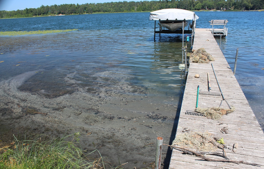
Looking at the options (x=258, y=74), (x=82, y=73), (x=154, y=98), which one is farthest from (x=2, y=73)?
(x=258, y=74)

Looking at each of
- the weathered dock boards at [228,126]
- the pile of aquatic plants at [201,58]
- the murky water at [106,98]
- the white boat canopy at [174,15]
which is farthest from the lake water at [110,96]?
the white boat canopy at [174,15]

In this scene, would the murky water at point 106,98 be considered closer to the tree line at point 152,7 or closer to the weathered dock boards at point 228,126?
the weathered dock boards at point 228,126

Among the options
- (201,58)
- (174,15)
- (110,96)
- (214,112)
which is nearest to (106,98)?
(110,96)

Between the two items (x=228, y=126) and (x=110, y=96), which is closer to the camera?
(x=228, y=126)

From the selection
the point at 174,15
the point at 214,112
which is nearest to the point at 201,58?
the point at 214,112

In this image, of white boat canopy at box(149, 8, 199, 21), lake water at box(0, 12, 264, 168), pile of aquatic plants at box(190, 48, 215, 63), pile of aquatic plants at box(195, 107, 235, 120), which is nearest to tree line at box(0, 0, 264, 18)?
white boat canopy at box(149, 8, 199, 21)

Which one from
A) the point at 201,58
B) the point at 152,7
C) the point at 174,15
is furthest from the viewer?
the point at 152,7

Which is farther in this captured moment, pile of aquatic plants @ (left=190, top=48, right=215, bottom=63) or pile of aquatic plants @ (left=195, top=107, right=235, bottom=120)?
pile of aquatic plants @ (left=190, top=48, right=215, bottom=63)

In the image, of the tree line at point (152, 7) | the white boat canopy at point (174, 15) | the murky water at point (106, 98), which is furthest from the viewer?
the tree line at point (152, 7)

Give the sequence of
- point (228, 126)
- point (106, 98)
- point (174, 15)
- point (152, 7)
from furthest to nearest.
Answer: point (152, 7) → point (174, 15) → point (106, 98) → point (228, 126)

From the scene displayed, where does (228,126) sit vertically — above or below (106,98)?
above

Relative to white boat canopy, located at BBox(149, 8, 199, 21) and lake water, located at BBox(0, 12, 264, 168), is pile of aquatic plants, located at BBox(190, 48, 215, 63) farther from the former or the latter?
white boat canopy, located at BBox(149, 8, 199, 21)

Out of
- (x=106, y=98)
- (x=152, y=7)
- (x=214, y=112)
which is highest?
(x=152, y=7)

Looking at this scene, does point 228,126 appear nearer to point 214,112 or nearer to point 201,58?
point 214,112
